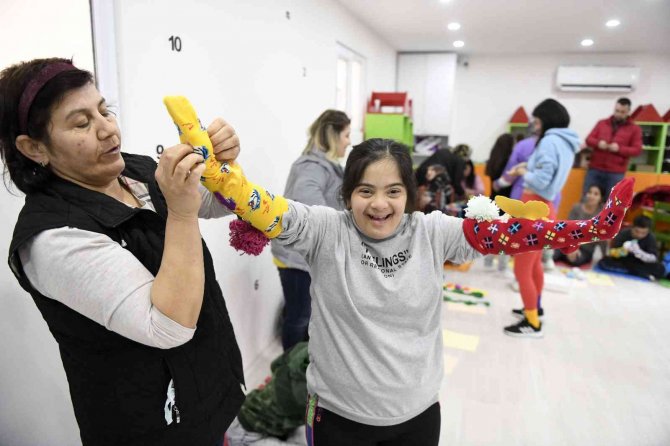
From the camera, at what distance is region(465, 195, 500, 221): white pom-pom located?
1.09 m

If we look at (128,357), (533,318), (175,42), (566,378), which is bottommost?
(566,378)

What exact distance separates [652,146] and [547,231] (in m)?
6.66

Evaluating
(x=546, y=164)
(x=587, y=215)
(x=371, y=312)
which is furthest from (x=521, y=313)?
(x=371, y=312)

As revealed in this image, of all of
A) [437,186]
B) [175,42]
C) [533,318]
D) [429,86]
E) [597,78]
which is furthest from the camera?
[429,86]

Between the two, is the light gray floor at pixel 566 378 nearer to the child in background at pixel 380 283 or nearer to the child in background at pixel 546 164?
the child in background at pixel 546 164

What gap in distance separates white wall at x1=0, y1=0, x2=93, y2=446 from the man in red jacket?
5.28 meters

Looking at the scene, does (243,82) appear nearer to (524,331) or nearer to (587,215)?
(524,331)

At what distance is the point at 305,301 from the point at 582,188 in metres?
5.00

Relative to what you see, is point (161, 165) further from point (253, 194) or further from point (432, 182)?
point (432, 182)

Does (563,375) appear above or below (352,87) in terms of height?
below

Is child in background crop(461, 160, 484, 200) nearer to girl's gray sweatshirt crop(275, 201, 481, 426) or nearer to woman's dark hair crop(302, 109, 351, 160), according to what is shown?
woman's dark hair crop(302, 109, 351, 160)

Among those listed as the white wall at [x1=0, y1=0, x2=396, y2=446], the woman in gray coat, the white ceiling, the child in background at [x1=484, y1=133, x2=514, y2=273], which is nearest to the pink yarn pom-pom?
the white wall at [x1=0, y1=0, x2=396, y2=446]

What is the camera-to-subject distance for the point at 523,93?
7.01 m

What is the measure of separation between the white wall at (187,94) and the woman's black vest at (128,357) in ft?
2.30
